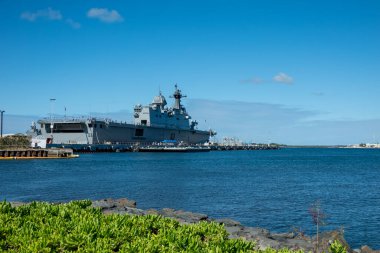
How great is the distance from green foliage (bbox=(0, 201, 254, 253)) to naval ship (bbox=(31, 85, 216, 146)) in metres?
83.4

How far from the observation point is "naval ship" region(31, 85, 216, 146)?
112625 millimetres

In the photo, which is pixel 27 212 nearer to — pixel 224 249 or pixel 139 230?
pixel 139 230

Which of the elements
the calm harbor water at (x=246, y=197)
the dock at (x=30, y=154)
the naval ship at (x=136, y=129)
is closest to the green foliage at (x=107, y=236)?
the calm harbor water at (x=246, y=197)

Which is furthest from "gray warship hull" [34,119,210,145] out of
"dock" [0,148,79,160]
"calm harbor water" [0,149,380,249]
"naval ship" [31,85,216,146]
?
"calm harbor water" [0,149,380,249]

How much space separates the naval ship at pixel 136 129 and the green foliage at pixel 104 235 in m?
83.4

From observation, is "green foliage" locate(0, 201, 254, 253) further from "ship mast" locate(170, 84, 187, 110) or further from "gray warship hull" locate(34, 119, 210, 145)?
"ship mast" locate(170, 84, 187, 110)

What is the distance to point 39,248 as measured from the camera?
28.5ft

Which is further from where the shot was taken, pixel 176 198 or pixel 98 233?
pixel 176 198

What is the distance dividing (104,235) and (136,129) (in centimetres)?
12023

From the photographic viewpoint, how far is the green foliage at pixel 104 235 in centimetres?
882

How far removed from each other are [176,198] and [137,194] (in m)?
3.81

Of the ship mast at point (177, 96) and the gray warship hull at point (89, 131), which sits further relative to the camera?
the ship mast at point (177, 96)

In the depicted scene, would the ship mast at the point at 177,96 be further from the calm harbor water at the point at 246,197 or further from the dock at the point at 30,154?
the calm harbor water at the point at 246,197

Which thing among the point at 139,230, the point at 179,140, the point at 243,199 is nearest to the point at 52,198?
the point at 243,199
